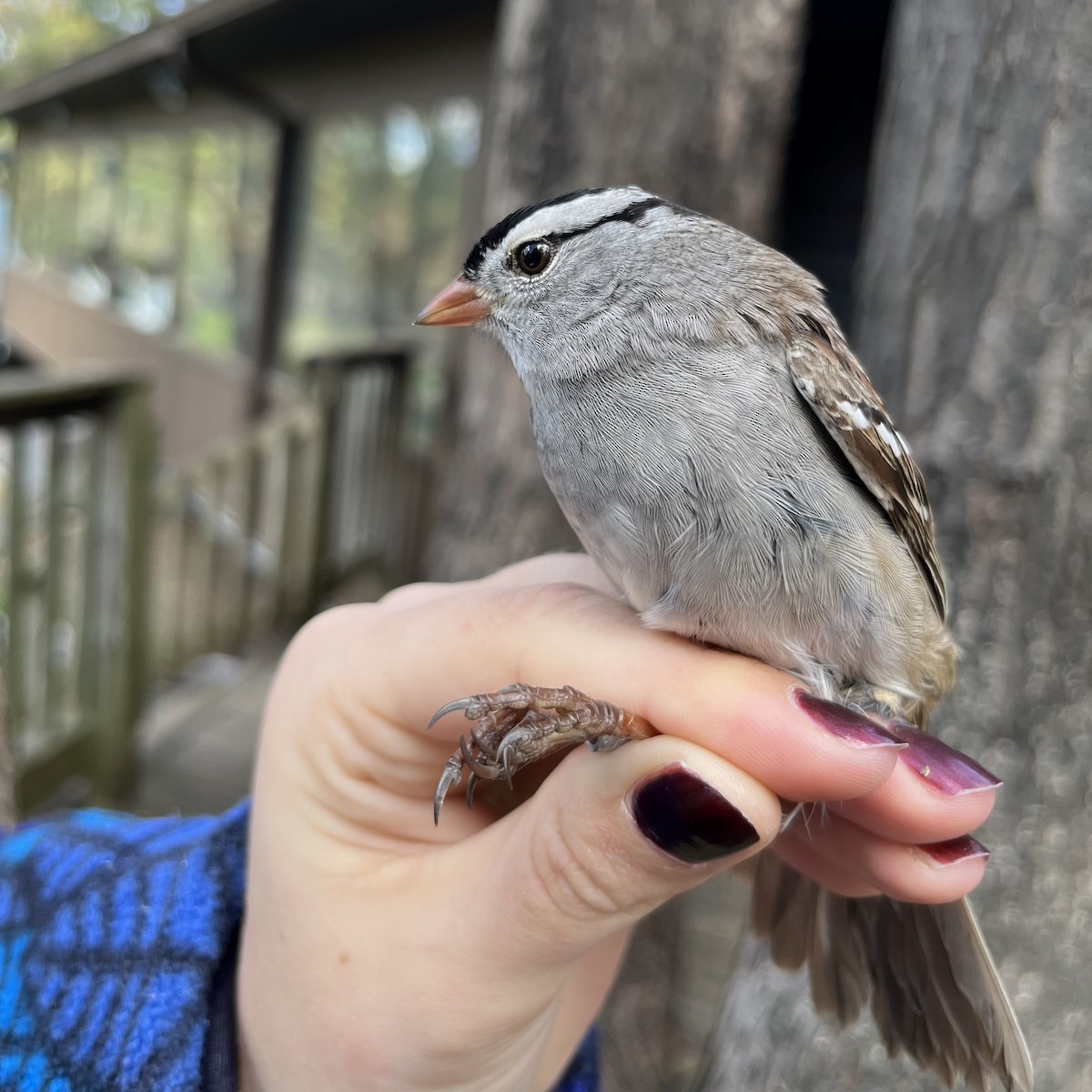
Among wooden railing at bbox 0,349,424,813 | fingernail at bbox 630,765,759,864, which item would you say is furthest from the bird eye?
wooden railing at bbox 0,349,424,813

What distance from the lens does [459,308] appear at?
1.67 metres

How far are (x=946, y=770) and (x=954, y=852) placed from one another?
157 mm

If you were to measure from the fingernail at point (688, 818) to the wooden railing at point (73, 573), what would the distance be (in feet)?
10.1

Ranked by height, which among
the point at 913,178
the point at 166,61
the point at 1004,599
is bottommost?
the point at 1004,599

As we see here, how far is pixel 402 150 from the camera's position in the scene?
7.39 meters

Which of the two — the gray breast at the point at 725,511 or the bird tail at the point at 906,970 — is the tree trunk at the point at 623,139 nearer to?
the bird tail at the point at 906,970

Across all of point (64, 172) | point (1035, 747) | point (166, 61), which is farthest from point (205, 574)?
point (64, 172)

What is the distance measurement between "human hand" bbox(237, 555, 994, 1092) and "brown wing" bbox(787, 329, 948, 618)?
378mm

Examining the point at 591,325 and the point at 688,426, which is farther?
the point at 591,325

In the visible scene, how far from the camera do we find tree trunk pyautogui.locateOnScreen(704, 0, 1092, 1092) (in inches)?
64.3

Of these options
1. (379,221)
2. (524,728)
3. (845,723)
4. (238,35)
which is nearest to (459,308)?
(524,728)

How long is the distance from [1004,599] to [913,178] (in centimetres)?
93

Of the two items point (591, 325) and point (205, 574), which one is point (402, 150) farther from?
point (591, 325)

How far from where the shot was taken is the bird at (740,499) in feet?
4.08
